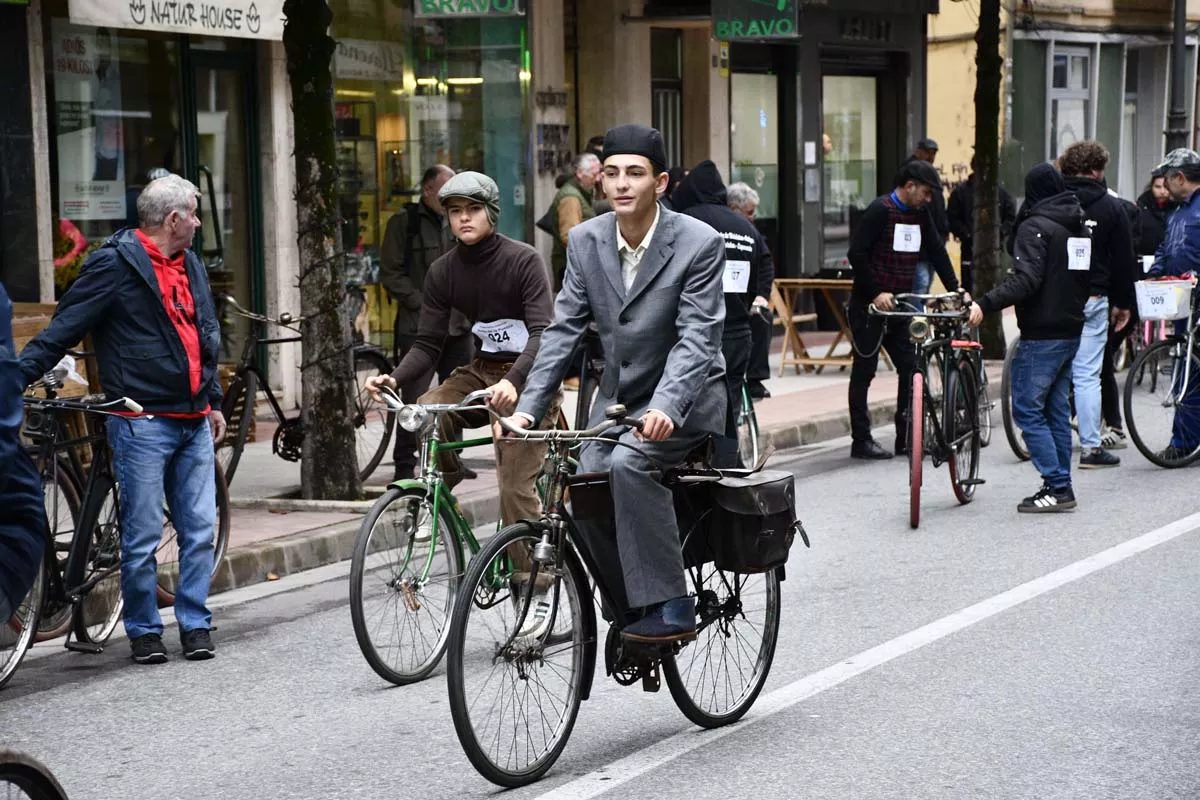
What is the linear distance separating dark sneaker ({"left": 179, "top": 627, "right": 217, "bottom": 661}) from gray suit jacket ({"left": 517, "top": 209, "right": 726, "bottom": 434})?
7.52 feet

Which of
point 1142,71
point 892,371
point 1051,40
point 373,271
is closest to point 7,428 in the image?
point 373,271

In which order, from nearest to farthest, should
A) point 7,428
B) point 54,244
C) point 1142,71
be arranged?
point 7,428, point 54,244, point 1142,71

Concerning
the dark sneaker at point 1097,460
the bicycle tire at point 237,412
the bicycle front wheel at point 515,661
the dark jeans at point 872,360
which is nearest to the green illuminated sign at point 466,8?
the dark jeans at point 872,360

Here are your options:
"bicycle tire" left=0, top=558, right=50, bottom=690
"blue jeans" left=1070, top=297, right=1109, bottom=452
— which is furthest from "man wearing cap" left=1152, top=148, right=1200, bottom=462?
"bicycle tire" left=0, top=558, right=50, bottom=690

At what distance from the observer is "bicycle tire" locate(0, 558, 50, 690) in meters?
6.98

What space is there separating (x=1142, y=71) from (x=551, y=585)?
2684 centimetres

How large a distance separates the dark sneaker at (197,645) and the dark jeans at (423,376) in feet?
4.10

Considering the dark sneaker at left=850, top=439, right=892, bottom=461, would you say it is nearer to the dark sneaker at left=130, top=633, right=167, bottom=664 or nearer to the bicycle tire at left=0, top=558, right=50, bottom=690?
the dark sneaker at left=130, top=633, right=167, bottom=664

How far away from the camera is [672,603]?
5609 mm

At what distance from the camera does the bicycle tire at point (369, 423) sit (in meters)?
11.4

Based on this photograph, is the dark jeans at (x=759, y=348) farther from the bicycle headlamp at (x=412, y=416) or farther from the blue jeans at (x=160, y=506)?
the bicycle headlamp at (x=412, y=416)

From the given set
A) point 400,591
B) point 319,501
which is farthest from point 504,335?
point 319,501

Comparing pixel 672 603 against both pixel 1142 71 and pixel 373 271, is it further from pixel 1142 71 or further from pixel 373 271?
pixel 1142 71

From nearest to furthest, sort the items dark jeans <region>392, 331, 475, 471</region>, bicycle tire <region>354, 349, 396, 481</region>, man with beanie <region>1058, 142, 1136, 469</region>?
dark jeans <region>392, 331, 475, 471</region>
man with beanie <region>1058, 142, 1136, 469</region>
bicycle tire <region>354, 349, 396, 481</region>
